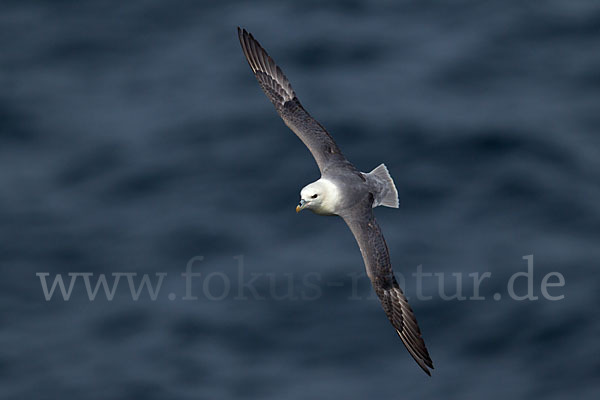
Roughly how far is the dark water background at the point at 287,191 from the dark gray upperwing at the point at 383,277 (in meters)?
2.75

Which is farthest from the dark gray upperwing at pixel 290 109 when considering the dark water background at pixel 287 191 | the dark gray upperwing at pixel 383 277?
the dark water background at pixel 287 191

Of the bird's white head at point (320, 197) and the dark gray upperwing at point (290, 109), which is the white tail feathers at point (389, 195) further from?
the bird's white head at point (320, 197)

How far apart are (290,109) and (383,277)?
340cm

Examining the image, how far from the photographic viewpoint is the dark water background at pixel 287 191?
744 inches

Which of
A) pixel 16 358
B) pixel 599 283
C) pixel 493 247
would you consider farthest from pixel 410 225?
pixel 16 358

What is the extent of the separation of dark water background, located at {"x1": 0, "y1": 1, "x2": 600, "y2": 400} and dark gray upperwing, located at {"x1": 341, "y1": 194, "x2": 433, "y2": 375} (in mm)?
2753

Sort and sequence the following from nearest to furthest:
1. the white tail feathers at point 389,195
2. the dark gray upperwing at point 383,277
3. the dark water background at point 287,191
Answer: the dark gray upperwing at point 383,277
the white tail feathers at point 389,195
the dark water background at point 287,191

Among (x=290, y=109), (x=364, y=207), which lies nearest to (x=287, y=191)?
Result: (x=290, y=109)

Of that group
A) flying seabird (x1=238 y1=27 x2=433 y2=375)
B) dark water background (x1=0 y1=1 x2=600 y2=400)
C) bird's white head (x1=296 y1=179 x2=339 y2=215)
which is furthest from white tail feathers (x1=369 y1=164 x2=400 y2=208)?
dark water background (x1=0 y1=1 x2=600 y2=400)

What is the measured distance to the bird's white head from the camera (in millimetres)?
16031

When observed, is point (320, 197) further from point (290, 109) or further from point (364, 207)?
point (290, 109)

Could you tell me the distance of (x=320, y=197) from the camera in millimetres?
16078

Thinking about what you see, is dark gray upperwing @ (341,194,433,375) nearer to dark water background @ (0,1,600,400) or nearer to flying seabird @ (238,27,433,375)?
flying seabird @ (238,27,433,375)

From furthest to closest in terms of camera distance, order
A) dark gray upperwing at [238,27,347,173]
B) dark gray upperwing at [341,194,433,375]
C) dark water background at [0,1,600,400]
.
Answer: dark water background at [0,1,600,400]
dark gray upperwing at [238,27,347,173]
dark gray upperwing at [341,194,433,375]
